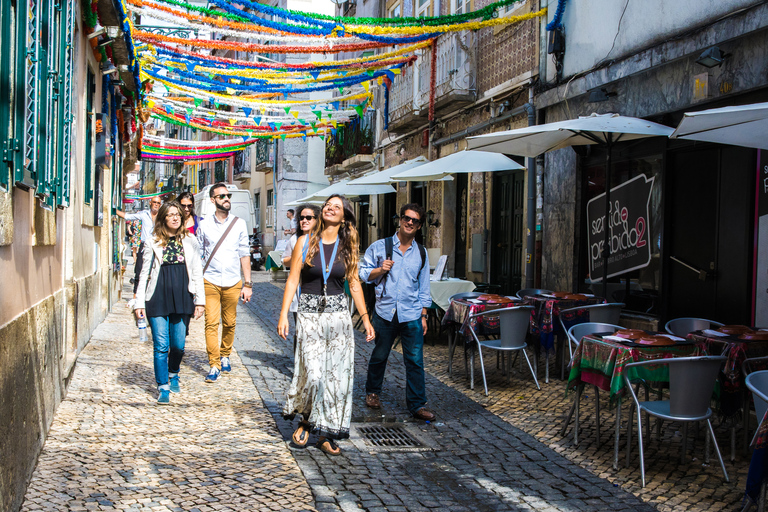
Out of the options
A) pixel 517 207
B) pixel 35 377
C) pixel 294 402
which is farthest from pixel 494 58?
pixel 35 377

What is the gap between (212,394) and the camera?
6535 millimetres

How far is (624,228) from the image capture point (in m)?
9.64

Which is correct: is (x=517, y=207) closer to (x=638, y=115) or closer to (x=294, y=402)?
(x=638, y=115)

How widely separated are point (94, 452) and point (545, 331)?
4374 millimetres

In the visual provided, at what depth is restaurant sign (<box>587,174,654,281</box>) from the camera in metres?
9.19

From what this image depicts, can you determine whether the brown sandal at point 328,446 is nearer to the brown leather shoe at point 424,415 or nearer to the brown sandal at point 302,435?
the brown sandal at point 302,435

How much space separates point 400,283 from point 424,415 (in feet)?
3.47

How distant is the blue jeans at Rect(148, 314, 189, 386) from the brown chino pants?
0.68 metres

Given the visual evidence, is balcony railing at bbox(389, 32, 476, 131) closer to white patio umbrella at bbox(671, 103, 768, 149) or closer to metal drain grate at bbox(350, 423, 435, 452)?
white patio umbrella at bbox(671, 103, 768, 149)

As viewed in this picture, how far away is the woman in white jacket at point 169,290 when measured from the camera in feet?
20.1

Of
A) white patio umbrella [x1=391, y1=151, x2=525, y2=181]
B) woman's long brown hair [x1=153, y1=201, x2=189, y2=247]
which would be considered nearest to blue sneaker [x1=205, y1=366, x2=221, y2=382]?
woman's long brown hair [x1=153, y1=201, x2=189, y2=247]

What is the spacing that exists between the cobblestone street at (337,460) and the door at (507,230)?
5580 millimetres

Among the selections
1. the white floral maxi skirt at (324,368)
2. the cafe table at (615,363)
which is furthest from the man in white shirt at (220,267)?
the cafe table at (615,363)

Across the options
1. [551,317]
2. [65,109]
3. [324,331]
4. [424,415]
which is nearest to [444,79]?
[551,317]
